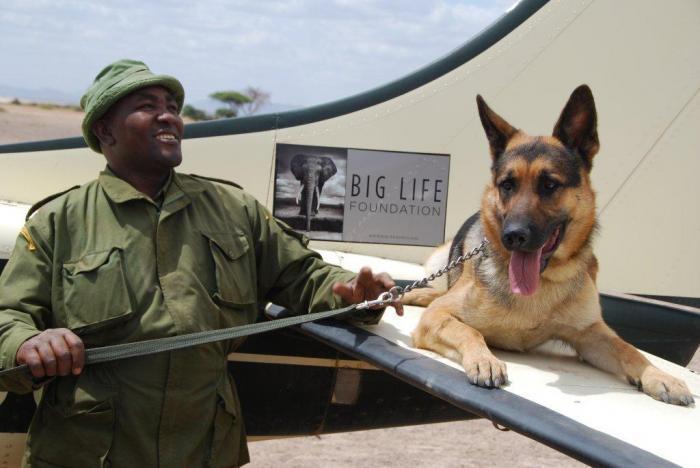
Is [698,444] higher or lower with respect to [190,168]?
lower

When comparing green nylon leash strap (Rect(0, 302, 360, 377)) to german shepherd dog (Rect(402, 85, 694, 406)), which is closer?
green nylon leash strap (Rect(0, 302, 360, 377))

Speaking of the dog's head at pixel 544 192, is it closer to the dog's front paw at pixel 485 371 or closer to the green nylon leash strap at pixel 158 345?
the dog's front paw at pixel 485 371

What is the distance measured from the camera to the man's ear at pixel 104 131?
10.3 ft

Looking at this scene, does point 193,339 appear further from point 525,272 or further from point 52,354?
point 525,272

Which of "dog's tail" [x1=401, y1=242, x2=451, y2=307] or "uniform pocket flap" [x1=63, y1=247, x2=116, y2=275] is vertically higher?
"uniform pocket flap" [x1=63, y1=247, x2=116, y2=275]

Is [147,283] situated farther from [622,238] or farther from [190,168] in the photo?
[622,238]

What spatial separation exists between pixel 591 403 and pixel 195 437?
1.30m

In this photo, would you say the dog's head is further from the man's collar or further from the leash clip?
the man's collar

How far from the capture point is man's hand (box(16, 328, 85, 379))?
257 centimetres

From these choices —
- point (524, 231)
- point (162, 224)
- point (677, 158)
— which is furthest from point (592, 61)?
point (162, 224)

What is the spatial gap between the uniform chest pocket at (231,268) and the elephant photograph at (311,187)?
53.6 inches

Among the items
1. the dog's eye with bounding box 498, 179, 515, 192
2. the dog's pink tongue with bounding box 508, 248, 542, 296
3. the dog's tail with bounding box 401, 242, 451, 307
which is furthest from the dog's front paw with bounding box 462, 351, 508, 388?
the dog's tail with bounding box 401, 242, 451, 307

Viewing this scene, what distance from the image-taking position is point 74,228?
2.92 m

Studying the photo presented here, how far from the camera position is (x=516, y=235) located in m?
2.93
